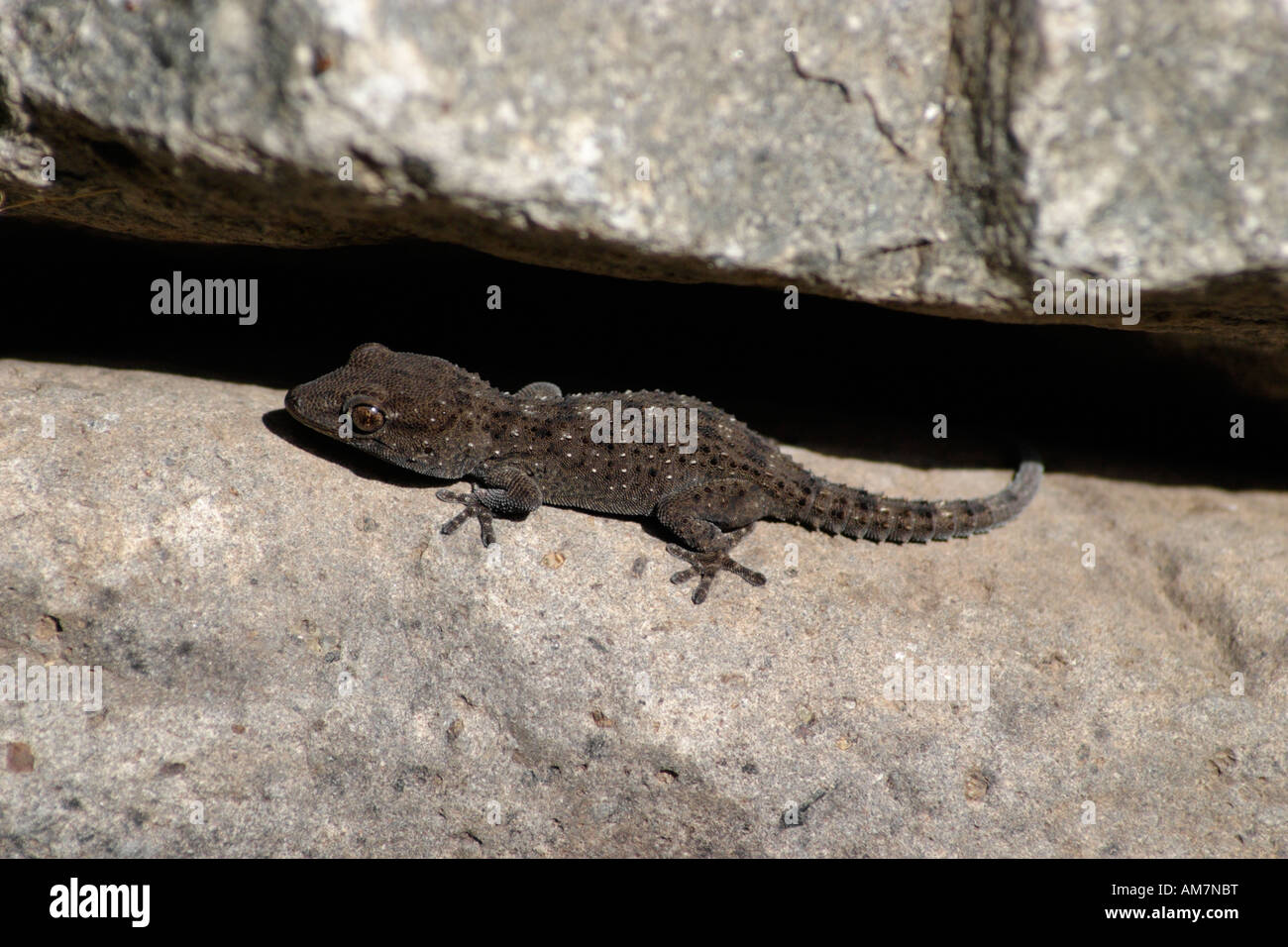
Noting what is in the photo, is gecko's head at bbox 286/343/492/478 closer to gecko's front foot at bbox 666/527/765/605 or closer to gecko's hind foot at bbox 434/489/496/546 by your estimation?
gecko's hind foot at bbox 434/489/496/546

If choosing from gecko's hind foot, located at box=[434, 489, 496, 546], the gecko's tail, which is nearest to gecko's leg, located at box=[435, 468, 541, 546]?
gecko's hind foot, located at box=[434, 489, 496, 546]

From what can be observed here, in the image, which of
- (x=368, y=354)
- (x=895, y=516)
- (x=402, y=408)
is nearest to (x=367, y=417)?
(x=402, y=408)

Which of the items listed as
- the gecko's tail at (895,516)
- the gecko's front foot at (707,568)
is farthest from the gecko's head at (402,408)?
the gecko's tail at (895,516)

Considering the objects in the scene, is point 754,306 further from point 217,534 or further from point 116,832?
point 116,832

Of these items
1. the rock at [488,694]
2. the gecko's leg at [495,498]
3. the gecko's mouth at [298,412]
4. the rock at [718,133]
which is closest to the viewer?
the rock at [718,133]

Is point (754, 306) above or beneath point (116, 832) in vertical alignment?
above

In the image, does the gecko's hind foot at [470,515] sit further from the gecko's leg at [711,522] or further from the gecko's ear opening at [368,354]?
the gecko's leg at [711,522]

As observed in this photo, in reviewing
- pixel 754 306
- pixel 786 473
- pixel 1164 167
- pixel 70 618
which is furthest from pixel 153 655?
pixel 1164 167

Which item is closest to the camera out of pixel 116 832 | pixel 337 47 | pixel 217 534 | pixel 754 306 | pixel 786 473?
pixel 337 47
